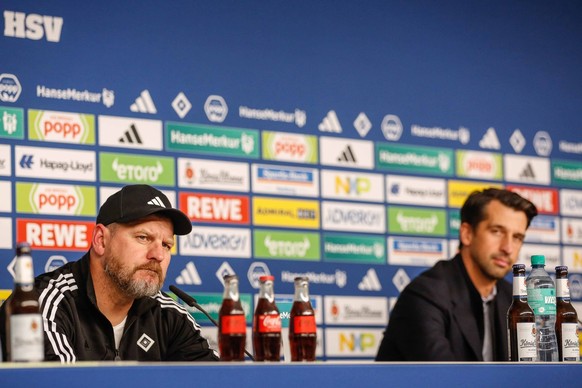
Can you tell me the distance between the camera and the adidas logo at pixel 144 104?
4.41m

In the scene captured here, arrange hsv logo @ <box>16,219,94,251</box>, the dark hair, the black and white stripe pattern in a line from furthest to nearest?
the dark hair
hsv logo @ <box>16,219,94,251</box>
the black and white stripe pattern

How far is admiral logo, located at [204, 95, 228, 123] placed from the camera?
4.61 m

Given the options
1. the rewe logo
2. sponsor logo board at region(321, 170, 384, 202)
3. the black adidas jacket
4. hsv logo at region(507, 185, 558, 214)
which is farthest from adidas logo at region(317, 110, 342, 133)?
the black adidas jacket

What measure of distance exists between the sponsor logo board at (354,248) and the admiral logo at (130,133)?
910mm

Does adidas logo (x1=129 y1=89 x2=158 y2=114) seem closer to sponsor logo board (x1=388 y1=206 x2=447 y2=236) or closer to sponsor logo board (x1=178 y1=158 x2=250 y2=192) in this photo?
sponsor logo board (x1=178 y1=158 x2=250 y2=192)

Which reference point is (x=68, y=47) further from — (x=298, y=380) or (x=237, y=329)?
(x=298, y=380)

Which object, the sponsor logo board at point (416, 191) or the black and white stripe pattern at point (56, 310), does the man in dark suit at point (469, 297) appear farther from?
the black and white stripe pattern at point (56, 310)

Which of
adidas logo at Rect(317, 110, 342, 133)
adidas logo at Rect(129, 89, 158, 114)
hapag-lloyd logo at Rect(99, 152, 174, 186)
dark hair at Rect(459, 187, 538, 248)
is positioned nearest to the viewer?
hapag-lloyd logo at Rect(99, 152, 174, 186)

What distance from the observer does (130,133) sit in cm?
437

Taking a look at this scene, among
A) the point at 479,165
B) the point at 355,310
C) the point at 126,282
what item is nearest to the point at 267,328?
the point at 126,282

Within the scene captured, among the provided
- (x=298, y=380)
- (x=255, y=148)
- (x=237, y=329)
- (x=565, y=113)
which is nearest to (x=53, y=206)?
(x=255, y=148)

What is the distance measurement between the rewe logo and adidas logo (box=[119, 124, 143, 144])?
44 centimetres

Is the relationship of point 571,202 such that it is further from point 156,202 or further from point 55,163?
point 156,202

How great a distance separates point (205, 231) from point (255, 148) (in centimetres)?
43
